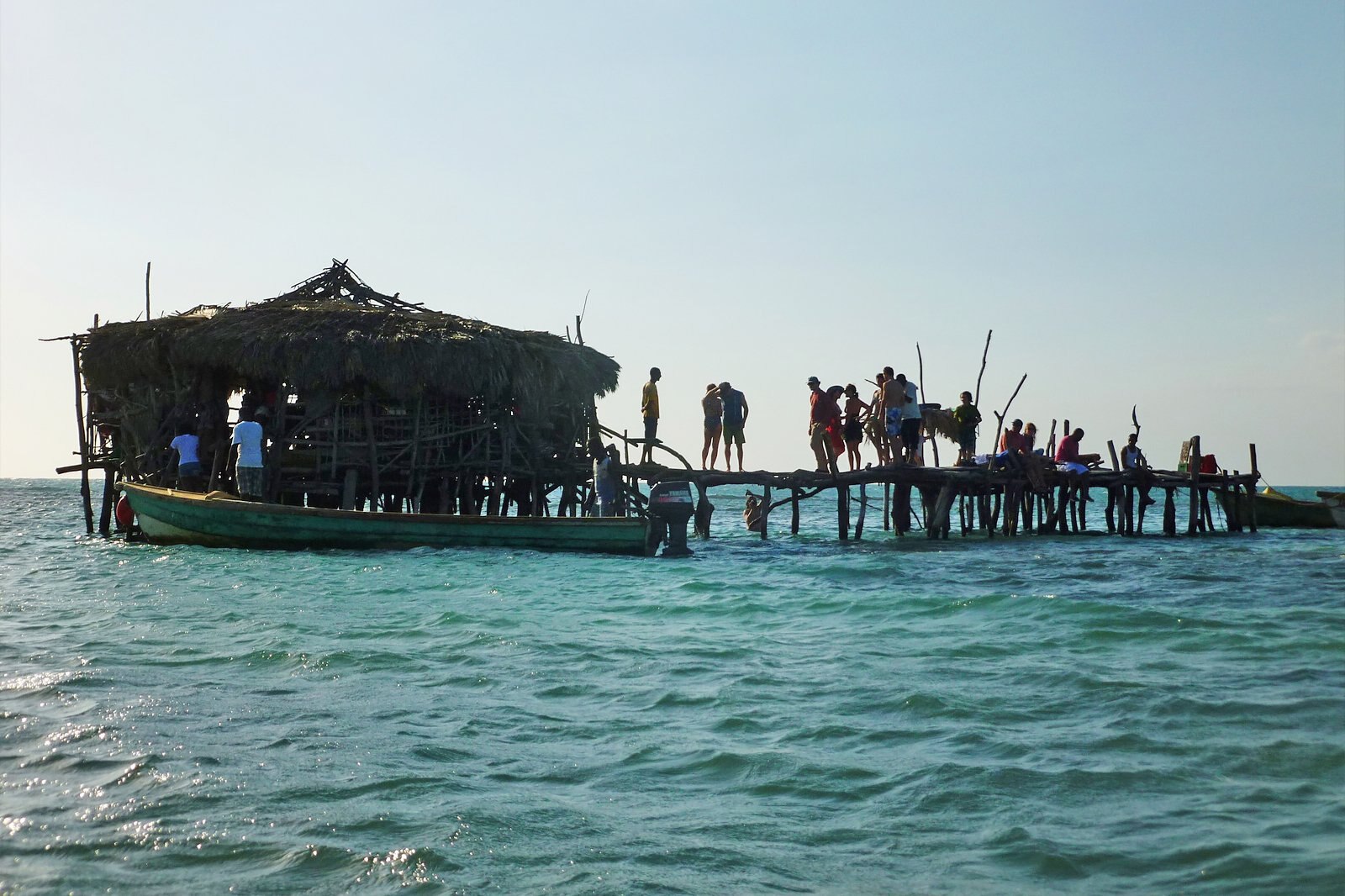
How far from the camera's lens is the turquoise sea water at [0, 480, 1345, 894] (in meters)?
4.80

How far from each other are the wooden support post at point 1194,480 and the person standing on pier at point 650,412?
12675 millimetres

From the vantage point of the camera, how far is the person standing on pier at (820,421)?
73.7 feet

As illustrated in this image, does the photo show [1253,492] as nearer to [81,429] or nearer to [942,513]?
[942,513]

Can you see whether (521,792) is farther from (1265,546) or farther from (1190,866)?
(1265,546)

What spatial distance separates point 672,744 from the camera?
662cm

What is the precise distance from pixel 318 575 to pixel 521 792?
32.6 ft

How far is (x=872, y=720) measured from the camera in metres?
7.14

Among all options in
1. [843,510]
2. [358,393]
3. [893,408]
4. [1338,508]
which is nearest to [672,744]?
[358,393]

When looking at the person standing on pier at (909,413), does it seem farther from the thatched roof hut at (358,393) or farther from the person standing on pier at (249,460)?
the person standing on pier at (249,460)

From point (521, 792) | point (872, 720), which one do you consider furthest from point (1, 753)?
point (872, 720)

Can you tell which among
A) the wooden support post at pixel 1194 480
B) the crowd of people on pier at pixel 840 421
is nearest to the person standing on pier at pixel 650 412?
the crowd of people on pier at pixel 840 421

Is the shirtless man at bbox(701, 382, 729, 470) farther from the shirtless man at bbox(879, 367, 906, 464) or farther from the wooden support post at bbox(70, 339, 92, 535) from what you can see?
the wooden support post at bbox(70, 339, 92, 535)

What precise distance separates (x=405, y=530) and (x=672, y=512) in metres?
3.98

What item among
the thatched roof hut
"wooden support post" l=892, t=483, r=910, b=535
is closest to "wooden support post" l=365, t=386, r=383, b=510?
the thatched roof hut
